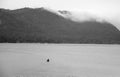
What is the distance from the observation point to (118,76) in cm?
3969

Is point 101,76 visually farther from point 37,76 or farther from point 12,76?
point 12,76

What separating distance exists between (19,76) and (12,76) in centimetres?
121

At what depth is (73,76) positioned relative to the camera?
35.5 meters

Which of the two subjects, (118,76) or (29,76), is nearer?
(29,76)

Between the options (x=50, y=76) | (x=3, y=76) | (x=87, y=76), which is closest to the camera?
(x=3, y=76)

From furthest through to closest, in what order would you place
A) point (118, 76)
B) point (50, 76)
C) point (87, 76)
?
point (118, 76) < point (87, 76) < point (50, 76)

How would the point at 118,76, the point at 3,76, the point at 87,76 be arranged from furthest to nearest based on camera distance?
1. the point at 118,76
2. the point at 87,76
3. the point at 3,76

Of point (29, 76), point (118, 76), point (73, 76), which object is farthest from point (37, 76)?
point (118, 76)

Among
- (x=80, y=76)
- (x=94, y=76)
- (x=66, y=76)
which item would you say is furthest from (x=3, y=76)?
(x=94, y=76)

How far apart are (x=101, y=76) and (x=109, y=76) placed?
6.04 feet

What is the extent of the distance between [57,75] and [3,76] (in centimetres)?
1008

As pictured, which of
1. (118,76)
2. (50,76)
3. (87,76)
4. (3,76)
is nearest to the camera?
(3,76)

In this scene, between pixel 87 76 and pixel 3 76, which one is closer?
pixel 3 76

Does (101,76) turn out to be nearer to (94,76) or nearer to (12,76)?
(94,76)
